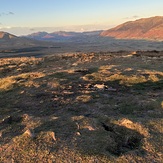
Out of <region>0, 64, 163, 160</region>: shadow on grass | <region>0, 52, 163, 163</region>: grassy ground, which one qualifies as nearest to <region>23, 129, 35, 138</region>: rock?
<region>0, 52, 163, 163</region>: grassy ground

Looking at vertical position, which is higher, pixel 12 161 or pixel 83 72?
pixel 12 161

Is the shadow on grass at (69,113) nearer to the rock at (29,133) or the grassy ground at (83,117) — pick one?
the grassy ground at (83,117)

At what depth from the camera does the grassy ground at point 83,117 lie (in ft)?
46.9

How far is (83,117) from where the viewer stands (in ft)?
61.1

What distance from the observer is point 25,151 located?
47.4 feet

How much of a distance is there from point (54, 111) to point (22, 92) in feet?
24.4

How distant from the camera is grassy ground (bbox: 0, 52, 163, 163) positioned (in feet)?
46.9

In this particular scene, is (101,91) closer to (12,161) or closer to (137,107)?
(137,107)

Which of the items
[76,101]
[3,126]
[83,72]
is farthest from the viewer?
[83,72]

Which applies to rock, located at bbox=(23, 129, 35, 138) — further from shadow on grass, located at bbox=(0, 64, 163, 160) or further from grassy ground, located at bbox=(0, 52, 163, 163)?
shadow on grass, located at bbox=(0, 64, 163, 160)

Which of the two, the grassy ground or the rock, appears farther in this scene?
the rock

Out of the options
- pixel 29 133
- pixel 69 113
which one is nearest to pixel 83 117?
pixel 69 113

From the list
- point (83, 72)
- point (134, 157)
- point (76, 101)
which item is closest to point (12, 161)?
point (134, 157)

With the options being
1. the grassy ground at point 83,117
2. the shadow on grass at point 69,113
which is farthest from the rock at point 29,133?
the shadow on grass at point 69,113
